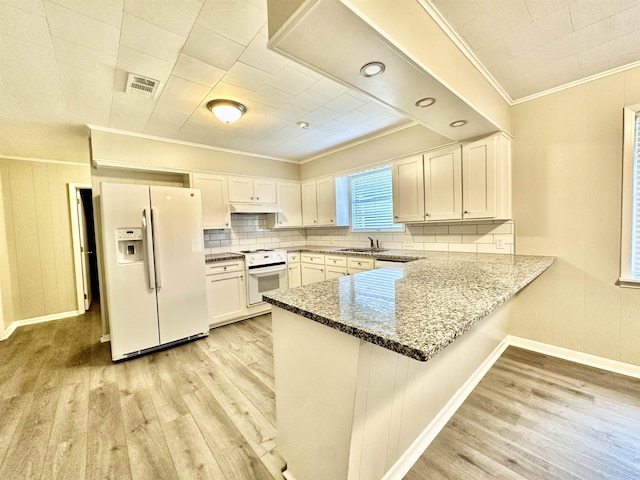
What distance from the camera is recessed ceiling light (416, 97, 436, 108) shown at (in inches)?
68.8

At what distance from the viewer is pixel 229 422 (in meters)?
Answer: 1.73

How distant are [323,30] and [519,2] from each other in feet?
3.92

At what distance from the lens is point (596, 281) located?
2221mm

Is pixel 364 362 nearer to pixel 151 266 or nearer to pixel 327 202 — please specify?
pixel 151 266

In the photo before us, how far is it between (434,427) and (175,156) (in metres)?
3.90

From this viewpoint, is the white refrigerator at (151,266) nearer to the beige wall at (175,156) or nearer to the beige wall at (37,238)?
the beige wall at (175,156)

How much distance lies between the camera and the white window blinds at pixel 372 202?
12.3 feet

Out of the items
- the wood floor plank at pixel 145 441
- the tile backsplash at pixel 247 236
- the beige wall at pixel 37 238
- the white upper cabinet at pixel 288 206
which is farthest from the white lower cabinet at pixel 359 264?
the beige wall at pixel 37 238

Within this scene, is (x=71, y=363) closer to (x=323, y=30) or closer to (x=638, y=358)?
(x=323, y=30)

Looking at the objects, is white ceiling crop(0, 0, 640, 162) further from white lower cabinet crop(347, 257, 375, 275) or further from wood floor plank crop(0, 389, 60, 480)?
wood floor plank crop(0, 389, 60, 480)

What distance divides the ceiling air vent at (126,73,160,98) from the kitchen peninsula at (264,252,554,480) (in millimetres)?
2038

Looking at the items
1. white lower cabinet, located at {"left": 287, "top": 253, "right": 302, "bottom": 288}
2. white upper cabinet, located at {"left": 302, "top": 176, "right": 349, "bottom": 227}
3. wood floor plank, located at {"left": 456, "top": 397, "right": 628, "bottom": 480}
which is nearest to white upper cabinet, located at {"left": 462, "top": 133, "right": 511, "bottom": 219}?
wood floor plank, located at {"left": 456, "top": 397, "right": 628, "bottom": 480}

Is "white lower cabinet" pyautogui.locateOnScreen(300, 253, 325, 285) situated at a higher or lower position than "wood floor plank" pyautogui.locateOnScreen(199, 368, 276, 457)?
higher

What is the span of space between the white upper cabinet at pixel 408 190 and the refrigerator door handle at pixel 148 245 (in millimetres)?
2774
